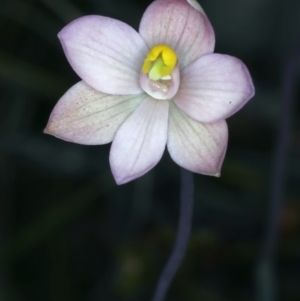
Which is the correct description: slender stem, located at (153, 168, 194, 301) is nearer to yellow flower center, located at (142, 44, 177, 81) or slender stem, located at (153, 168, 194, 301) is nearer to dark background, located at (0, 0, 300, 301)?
yellow flower center, located at (142, 44, 177, 81)

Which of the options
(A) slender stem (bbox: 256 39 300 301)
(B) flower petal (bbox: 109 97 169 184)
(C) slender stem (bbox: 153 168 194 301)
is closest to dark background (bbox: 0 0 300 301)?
(A) slender stem (bbox: 256 39 300 301)

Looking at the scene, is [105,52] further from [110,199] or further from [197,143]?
[110,199]

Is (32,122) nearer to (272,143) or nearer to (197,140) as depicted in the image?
(272,143)

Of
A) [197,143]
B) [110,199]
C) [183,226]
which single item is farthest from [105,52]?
[110,199]

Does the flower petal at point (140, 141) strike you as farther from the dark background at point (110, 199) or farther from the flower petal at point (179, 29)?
the dark background at point (110, 199)

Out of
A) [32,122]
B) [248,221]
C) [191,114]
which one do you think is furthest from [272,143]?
[191,114]

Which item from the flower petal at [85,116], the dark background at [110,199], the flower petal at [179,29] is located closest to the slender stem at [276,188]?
the dark background at [110,199]
